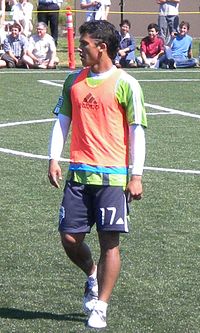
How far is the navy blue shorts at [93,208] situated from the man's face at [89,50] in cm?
74

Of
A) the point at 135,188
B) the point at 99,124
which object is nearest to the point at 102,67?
the point at 99,124

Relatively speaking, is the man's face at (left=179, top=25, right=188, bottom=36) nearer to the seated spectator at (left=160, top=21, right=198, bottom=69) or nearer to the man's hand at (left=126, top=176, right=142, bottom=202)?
the seated spectator at (left=160, top=21, right=198, bottom=69)

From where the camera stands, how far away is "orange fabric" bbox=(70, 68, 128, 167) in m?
6.31

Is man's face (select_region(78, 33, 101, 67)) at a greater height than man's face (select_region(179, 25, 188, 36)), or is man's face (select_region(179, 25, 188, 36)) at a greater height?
man's face (select_region(78, 33, 101, 67))

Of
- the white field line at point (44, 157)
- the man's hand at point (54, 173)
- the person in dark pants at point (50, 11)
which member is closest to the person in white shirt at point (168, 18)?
the person in dark pants at point (50, 11)

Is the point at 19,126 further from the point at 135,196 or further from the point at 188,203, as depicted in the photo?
the point at 135,196

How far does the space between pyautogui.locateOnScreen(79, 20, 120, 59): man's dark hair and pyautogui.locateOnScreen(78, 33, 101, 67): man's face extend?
3cm

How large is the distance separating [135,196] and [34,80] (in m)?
14.7

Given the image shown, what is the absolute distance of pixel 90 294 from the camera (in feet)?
21.9

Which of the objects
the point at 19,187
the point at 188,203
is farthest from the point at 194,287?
the point at 19,187

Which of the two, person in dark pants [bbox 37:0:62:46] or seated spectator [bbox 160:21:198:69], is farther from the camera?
person in dark pants [bbox 37:0:62:46]

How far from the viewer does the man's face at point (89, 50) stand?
636 centimetres

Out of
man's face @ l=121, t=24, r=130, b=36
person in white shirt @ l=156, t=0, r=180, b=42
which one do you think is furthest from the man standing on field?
person in white shirt @ l=156, t=0, r=180, b=42

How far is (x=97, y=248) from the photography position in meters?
8.37
